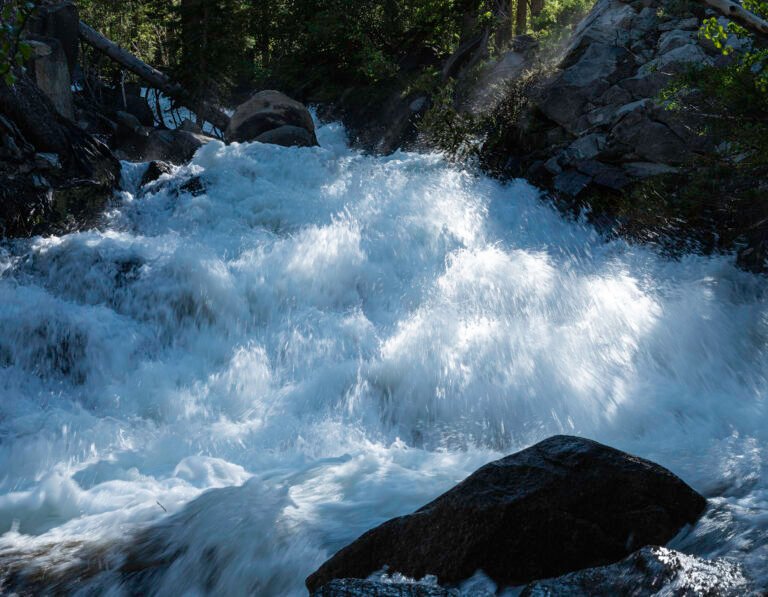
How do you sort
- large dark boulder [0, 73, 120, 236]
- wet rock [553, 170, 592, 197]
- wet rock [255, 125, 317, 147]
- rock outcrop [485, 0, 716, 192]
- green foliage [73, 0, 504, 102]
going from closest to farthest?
1. large dark boulder [0, 73, 120, 236]
2. rock outcrop [485, 0, 716, 192]
3. wet rock [553, 170, 592, 197]
4. wet rock [255, 125, 317, 147]
5. green foliage [73, 0, 504, 102]

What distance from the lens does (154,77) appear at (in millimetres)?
18719

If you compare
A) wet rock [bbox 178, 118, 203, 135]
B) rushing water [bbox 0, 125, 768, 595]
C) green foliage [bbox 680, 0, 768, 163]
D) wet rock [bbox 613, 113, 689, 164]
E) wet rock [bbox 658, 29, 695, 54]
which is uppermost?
wet rock [bbox 658, 29, 695, 54]

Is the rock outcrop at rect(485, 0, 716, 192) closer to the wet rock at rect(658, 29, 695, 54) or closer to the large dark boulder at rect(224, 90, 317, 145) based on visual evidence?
the wet rock at rect(658, 29, 695, 54)

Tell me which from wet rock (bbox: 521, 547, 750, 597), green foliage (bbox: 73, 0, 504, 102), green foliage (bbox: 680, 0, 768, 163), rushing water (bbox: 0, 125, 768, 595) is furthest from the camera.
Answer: green foliage (bbox: 73, 0, 504, 102)

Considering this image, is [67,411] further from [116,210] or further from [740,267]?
[740,267]

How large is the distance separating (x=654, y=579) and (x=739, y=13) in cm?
422

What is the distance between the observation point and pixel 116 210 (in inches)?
423

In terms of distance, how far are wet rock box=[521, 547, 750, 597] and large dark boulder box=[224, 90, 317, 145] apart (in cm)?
→ 1367

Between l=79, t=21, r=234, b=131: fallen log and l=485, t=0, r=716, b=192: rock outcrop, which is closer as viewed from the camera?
l=485, t=0, r=716, b=192: rock outcrop

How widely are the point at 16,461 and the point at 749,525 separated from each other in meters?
6.02

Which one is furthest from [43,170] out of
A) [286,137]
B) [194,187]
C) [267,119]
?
[267,119]

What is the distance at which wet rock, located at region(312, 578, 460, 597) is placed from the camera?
9.45 ft

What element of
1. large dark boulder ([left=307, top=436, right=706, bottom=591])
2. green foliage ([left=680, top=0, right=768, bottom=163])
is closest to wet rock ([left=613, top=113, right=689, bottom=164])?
green foliage ([left=680, top=0, right=768, bottom=163])

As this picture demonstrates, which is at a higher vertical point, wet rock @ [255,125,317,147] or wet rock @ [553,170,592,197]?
wet rock @ [553,170,592,197]
